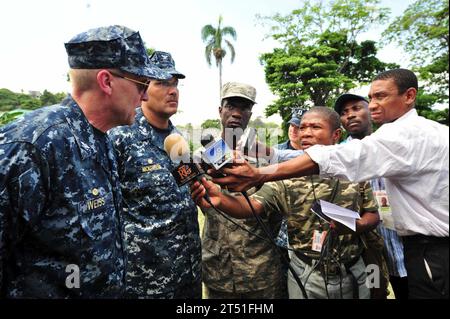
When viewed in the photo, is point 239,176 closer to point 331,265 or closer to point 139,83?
point 139,83

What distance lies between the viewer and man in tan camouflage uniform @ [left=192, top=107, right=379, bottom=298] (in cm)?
240

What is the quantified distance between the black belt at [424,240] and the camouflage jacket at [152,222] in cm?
155

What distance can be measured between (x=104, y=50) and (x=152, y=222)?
50.7 inches

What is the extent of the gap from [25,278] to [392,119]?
8.23 ft

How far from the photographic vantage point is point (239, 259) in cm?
277

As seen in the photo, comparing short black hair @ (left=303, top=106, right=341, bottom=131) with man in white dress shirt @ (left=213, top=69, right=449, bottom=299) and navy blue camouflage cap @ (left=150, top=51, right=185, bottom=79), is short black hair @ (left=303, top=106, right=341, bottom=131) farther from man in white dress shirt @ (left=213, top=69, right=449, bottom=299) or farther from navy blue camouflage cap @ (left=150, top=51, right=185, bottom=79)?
navy blue camouflage cap @ (left=150, top=51, right=185, bottom=79)

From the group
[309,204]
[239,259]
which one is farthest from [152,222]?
[309,204]

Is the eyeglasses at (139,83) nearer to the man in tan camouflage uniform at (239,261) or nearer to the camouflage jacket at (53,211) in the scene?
the camouflage jacket at (53,211)

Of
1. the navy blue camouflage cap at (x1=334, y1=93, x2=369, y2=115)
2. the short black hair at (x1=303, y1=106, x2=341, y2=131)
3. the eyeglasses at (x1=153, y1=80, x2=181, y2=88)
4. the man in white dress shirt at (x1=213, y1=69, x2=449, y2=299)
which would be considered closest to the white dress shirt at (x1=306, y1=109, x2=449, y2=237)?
the man in white dress shirt at (x1=213, y1=69, x2=449, y2=299)

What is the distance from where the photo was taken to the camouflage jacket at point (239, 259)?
2.76 m
